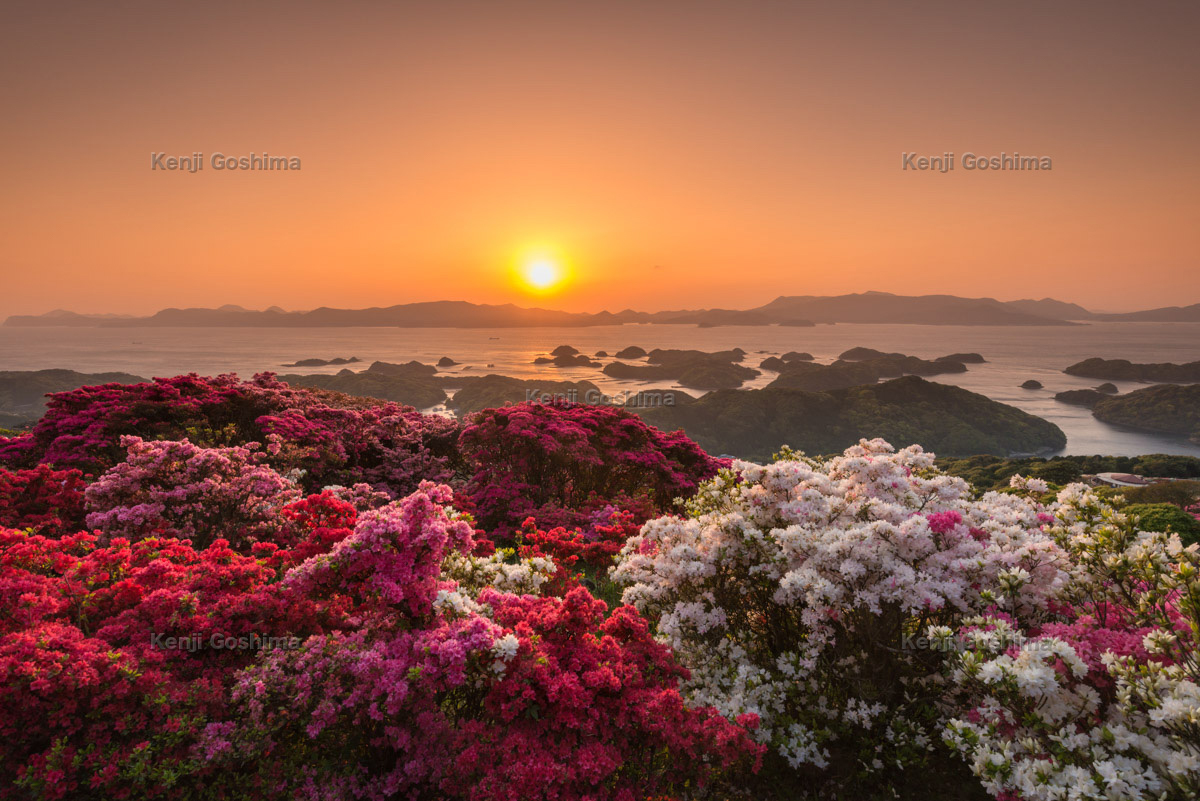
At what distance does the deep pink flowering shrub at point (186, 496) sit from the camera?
7.45 metres

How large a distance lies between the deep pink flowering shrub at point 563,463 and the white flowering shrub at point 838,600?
5.58 metres

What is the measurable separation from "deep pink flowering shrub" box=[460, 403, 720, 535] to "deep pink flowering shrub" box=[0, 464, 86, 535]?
266 inches

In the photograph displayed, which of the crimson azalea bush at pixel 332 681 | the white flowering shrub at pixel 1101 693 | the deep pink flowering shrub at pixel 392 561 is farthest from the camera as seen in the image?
the deep pink flowering shrub at pixel 392 561

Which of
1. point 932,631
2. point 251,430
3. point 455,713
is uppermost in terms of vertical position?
point 251,430

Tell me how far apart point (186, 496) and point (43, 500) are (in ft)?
8.94

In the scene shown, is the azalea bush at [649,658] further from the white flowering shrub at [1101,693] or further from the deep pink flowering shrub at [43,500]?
the deep pink flowering shrub at [43,500]

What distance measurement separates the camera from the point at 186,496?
25.4ft

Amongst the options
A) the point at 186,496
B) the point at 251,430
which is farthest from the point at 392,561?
the point at 251,430

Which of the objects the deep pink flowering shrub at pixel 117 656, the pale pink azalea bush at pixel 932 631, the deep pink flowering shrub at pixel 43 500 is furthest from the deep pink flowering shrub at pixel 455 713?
the deep pink flowering shrub at pixel 43 500

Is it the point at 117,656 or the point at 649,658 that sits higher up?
the point at 117,656

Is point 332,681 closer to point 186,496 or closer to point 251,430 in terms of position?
point 186,496

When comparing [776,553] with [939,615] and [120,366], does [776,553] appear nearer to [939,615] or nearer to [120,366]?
[939,615]

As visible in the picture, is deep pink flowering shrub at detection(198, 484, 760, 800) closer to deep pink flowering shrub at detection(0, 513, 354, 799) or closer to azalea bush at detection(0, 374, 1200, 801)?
azalea bush at detection(0, 374, 1200, 801)

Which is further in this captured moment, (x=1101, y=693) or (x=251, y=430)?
(x=251, y=430)
